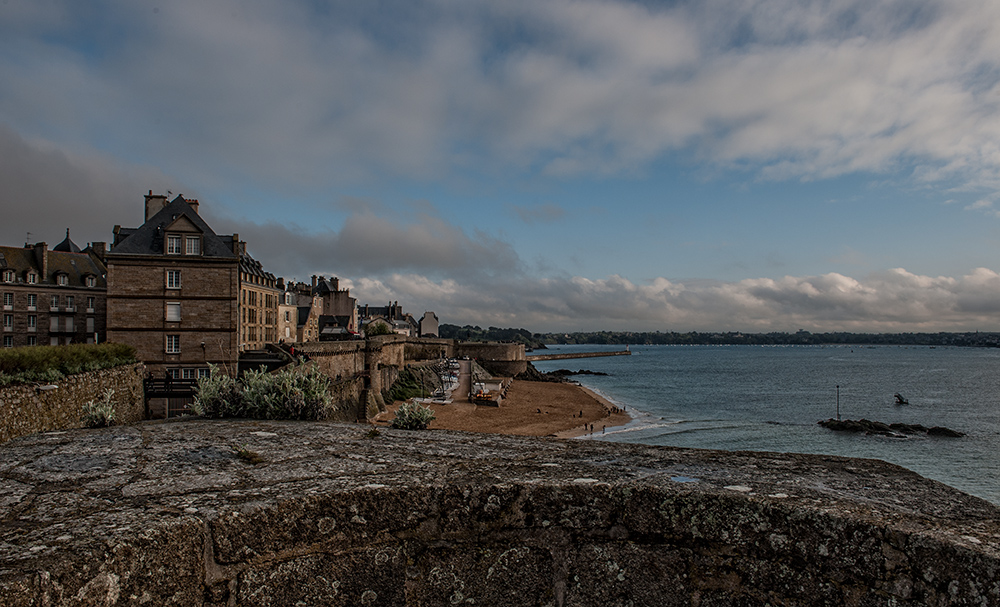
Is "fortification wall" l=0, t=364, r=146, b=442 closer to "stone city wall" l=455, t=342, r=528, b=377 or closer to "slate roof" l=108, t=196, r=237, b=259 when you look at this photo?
"slate roof" l=108, t=196, r=237, b=259

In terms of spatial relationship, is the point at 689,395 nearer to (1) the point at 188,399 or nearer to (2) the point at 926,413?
(2) the point at 926,413

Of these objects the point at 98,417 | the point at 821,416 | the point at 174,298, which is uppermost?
the point at 174,298

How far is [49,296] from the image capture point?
40188 millimetres

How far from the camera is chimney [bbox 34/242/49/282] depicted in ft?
131

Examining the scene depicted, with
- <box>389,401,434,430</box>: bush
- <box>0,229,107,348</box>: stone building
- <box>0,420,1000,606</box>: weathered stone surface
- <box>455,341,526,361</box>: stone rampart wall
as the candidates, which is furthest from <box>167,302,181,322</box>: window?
<box>455,341,526,361</box>: stone rampart wall

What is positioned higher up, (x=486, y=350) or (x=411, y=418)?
(x=411, y=418)

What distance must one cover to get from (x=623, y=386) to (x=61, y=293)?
6847cm

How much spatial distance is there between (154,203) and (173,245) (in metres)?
6.77

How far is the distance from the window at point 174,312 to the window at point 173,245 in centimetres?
230

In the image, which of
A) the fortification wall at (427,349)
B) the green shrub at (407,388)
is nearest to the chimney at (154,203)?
the green shrub at (407,388)

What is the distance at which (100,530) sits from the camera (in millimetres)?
2059

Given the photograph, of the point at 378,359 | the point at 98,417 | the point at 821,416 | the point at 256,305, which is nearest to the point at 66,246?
the point at 256,305

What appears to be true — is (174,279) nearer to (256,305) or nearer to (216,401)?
(216,401)

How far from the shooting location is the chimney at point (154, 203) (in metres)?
28.2
